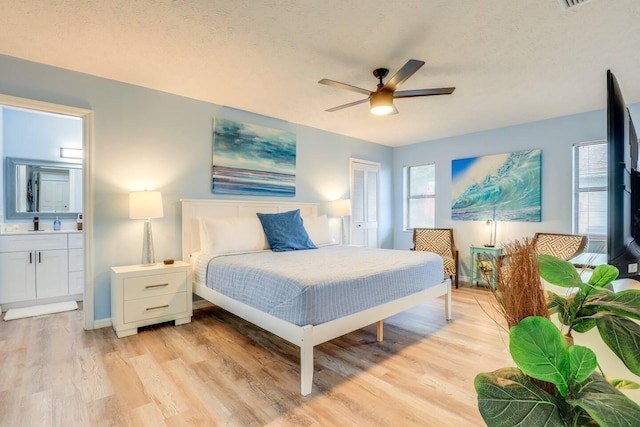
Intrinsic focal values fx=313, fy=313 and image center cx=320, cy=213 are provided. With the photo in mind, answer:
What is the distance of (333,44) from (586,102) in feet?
10.6

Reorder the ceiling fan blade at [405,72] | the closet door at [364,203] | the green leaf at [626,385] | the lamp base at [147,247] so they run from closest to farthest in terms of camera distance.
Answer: the green leaf at [626,385] → the ceiling fan blade at [405,72] → the lamp base at [147,247] → the closet door at [364,203]

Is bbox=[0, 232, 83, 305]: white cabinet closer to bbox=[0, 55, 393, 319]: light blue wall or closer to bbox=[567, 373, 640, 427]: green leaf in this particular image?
bbox=[0, 55, 393, 319]: light blue wall

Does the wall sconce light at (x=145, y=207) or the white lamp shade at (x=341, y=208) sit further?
the white lamp shade at (x=341, y=208)

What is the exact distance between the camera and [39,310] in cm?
350

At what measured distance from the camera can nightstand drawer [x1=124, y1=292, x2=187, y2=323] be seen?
2.84m

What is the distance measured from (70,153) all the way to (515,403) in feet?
18.1

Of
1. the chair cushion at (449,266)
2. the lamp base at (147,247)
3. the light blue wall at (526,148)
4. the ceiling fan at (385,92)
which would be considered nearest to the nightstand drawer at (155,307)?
the lamp base at (147,247)

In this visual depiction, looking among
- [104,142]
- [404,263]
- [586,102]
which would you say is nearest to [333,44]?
[404,263]

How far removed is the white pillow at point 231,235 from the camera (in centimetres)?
336

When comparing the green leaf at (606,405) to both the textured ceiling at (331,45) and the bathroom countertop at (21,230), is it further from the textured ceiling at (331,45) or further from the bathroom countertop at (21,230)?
the bathroom countertop at (21,230)

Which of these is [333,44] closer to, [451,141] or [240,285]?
[240,285]

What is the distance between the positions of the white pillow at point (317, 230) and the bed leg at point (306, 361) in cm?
222

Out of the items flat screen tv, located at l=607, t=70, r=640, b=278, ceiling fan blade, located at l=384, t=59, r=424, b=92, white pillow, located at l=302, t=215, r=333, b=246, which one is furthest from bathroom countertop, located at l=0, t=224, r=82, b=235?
flat screen tv, located at l=607, t=70, r=640, b=278

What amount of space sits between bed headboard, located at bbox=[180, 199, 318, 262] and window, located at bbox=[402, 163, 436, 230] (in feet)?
8.99
